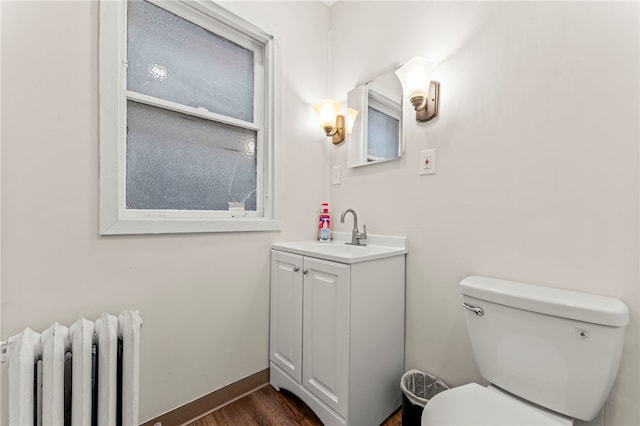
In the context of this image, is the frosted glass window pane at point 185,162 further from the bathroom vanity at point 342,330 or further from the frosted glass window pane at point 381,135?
the frosted glass window pane at point 381,135

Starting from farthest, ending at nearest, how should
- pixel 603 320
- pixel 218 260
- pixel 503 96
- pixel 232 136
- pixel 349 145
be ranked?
pixel 349 145 → pixel 232 136 → pixel 218 260 → pixel 503 96 → pixel 603 320

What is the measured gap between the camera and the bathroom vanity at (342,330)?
1154mm

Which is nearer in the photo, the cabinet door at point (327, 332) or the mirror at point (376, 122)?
the cabinet door at point (327, 332)

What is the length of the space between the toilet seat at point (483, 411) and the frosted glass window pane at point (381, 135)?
1.12 meters

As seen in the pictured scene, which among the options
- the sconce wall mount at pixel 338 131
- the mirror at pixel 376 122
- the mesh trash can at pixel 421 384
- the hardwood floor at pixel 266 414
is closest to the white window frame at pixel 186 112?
the sconce wall mount at pixel 338 131

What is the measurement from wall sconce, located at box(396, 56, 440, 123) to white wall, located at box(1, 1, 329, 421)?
87 cm

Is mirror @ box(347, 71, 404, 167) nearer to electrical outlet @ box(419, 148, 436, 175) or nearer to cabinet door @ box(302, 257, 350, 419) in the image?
electrical outlet @ box(419, 148, 436, 175)

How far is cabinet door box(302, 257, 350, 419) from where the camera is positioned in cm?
115

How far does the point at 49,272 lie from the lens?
999mm

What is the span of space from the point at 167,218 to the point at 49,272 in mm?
449

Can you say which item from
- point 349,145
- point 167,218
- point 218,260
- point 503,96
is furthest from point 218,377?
point 503,96

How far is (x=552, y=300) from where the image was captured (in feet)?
2.81

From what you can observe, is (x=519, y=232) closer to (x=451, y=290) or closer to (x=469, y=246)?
(x=469, y=246)

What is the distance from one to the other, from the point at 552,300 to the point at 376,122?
121 cm
